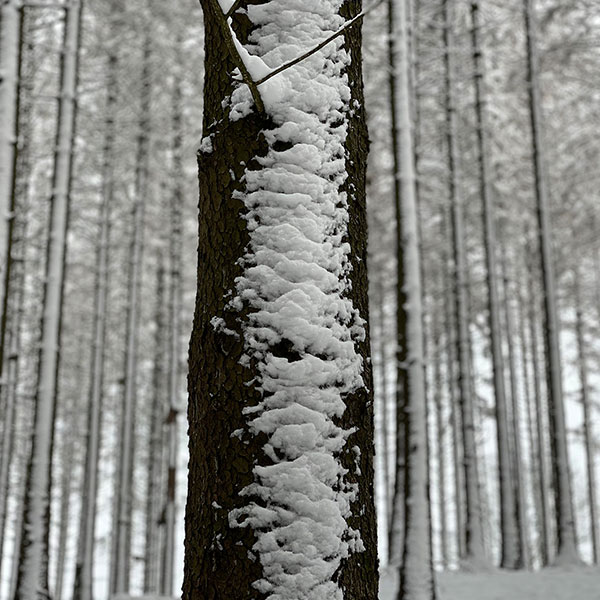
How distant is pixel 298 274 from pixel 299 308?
97 mm

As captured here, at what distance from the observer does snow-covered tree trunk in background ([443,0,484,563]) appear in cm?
908

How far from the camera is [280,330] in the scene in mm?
Answer: 1895

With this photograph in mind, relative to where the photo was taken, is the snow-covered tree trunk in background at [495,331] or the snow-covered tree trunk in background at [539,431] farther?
the snow-covered tree trunk in background at [539,431]

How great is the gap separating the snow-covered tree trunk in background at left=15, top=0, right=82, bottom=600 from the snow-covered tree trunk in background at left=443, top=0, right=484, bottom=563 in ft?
15.3

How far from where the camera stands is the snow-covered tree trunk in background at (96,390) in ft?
29.9

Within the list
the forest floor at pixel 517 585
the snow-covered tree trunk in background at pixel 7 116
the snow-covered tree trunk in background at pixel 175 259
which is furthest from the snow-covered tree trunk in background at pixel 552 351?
the snow-covered tree trunk in background at pixel 7 116

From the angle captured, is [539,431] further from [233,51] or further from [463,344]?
[233,51]

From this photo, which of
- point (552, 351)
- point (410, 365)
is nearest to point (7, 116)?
point (410, 365)

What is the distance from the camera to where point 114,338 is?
18125 mm

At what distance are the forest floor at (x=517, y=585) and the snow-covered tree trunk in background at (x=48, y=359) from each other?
3.30m

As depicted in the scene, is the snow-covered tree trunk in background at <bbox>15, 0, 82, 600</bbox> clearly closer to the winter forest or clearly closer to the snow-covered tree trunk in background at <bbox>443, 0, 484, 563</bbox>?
the winter forest

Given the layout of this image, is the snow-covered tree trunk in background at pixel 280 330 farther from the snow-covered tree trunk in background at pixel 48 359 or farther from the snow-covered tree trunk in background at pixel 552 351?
the snow-covered tree trunk in background at pixel 552 351

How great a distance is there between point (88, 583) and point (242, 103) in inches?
330

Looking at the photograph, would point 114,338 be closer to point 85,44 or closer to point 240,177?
point 85,44
